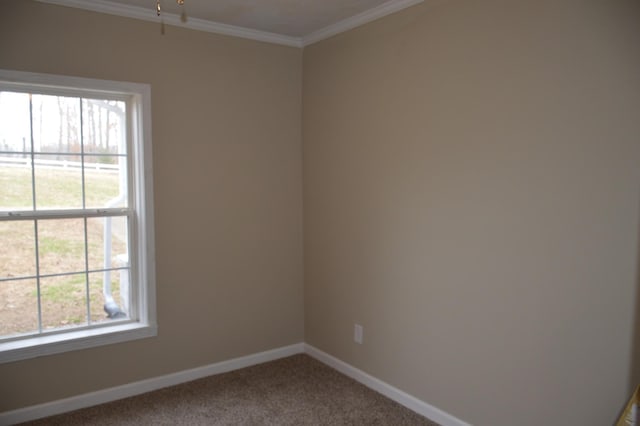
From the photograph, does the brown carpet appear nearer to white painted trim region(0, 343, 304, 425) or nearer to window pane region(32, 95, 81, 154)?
white painted trim region(0, 343, 304, 425)

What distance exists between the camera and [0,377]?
9.12ft

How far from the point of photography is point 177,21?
3.22 m

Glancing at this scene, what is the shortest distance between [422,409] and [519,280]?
1.09m

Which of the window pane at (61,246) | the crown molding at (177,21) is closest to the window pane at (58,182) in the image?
the window pane at (61,246)

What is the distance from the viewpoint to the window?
286 cm

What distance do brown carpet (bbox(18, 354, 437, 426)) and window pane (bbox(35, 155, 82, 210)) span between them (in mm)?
1315

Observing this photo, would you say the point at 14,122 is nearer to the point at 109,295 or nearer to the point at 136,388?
the point at 109,295

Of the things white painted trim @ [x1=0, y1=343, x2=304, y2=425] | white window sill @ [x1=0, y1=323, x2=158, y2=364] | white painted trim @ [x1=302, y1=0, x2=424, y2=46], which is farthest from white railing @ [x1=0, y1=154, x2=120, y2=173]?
white painted trim @ [x1=302, y1=0, x2=424, y2=46]

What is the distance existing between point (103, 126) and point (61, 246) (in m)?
0.82

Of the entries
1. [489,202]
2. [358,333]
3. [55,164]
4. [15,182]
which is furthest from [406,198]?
[15,182]

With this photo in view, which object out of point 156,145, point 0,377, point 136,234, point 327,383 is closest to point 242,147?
point 156,145

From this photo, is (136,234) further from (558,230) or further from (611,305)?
(611,305)

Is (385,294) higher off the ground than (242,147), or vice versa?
(242,147)

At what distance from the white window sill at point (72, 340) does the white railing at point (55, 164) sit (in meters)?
1.05
